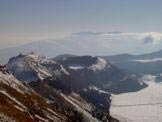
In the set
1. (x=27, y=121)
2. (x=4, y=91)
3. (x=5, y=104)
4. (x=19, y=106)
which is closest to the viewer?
(x=27, y=121)

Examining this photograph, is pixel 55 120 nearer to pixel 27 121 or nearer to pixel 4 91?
pixel 4 91

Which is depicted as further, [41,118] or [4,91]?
[4,91]

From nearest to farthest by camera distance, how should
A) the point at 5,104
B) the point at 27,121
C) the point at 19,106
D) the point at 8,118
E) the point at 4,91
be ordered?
the point at 8,118, the point at 27,121, the point at 5,104, the point at 19,106, the point at 4,91

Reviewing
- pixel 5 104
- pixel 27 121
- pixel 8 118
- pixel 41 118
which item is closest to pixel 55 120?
pixel 41 118

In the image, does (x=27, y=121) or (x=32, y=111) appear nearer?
(x=27, y=121)

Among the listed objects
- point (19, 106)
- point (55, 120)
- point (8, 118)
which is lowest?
point (55, 120)

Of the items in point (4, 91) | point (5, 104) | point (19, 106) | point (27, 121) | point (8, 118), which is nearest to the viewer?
point (8, 118)

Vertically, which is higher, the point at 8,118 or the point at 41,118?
the point at 8,118

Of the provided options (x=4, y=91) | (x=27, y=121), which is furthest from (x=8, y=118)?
(x=4, y=91)

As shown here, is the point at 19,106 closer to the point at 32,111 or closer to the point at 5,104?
the point at 32,111
